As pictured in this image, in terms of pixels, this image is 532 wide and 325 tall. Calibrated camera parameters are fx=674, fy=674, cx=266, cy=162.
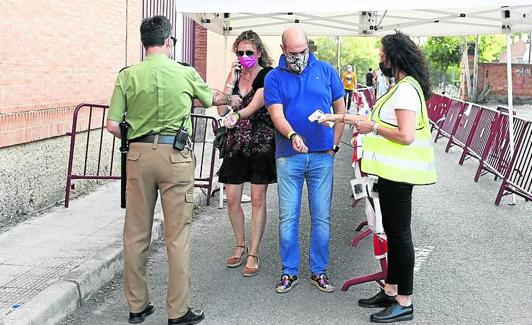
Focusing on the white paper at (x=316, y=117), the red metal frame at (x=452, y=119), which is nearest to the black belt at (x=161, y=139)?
the white paper at (x=316, y=117)

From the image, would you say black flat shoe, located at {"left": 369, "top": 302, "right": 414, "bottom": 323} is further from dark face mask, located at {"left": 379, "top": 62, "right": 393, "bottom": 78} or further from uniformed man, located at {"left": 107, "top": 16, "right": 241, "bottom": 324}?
dark face mask, located at {"left": 379, "top": 62, "right": 393, "bottom": 78}

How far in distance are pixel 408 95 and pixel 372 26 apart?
5724mm

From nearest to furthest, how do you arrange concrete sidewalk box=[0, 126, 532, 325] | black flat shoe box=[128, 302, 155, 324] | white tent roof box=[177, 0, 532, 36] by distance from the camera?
black flat shoe box=[128, 302, 155, 324], concrete sidewalk box=[0, 126, 532, 325], white tent roof box=[177, 0, 532, 36]

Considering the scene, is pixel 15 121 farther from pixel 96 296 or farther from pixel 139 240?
pixel 139 240

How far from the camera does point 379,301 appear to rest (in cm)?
498

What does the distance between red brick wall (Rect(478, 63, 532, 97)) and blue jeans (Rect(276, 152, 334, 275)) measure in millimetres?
35638

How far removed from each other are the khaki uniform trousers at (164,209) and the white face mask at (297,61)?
1.10m

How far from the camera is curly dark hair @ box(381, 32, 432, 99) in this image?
4.56 metres

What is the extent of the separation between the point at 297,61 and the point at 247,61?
2.36ft

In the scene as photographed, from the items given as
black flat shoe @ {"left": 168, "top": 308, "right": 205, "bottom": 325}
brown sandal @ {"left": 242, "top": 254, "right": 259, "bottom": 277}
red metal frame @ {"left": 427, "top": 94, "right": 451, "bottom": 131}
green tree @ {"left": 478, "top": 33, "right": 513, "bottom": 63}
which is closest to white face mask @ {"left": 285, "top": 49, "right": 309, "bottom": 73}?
brown sandal @ {"left": 242, "top": 254, "right": 259, "bottom": 277}

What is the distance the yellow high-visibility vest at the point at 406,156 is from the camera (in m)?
4.47

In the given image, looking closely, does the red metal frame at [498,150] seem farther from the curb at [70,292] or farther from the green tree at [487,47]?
the green tree at [487,47]

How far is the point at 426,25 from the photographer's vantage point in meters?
10.2

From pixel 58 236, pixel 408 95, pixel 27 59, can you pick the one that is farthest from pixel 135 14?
pixel 408 95
